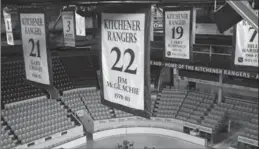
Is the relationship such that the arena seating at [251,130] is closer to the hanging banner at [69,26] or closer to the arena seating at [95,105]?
the arena seating at [95,105]

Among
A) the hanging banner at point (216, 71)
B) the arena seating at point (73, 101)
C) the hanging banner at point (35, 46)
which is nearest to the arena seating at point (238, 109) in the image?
the hanging banner at point (216, 71)

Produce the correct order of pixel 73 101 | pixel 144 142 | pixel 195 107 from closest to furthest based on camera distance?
pixel 144 142 < pixel 195 107 < pixel 73 101

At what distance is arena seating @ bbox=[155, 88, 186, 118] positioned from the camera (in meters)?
16.7

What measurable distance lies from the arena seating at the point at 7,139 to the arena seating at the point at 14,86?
5.86 ft

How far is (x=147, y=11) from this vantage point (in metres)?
4.35

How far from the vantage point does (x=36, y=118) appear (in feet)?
49.0

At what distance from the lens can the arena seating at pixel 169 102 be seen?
16.7 meters

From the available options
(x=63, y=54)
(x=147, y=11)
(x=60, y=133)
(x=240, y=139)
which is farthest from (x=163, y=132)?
(x=147, y=11)

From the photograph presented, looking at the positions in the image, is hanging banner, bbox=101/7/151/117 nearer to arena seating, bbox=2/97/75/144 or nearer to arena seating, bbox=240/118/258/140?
arena seating, bbox=2/97/75/144

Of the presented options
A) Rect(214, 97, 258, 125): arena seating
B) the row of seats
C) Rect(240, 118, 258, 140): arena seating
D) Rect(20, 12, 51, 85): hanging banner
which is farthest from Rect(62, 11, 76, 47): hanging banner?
Rect(240, 118, 258, 140): arena seating

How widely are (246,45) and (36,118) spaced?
432 inches

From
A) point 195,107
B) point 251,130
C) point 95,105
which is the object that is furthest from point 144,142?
point 251,130

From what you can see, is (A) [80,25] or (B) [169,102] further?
(B) [169,102]

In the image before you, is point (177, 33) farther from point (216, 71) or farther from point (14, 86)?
point (14, 86)
